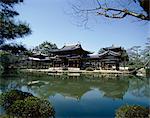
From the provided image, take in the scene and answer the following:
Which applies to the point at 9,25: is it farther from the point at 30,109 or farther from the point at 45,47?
the point at 45,47

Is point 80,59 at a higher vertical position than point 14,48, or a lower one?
higher

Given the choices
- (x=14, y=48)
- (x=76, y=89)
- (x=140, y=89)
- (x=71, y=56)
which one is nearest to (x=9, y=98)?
(x=14, y=48)

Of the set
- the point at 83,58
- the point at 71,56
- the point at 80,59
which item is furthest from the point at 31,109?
the point at 71,56

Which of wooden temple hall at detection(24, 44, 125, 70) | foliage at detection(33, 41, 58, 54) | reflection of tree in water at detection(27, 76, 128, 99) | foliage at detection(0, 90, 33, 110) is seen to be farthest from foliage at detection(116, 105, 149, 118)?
foliage at detection(33, 41, 58, 54)

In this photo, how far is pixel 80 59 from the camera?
45469 mm

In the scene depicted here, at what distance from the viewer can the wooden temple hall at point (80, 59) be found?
145 ft

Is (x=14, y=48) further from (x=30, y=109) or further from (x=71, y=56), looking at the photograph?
(x=71, y=56)

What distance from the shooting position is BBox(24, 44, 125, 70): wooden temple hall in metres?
44.2

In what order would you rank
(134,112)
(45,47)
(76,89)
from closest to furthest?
(134,112), (76,89), (45,47)

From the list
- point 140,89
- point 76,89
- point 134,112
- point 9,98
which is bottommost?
point 140,89

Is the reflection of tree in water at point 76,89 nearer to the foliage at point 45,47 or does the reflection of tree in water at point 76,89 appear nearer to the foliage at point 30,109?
the foliage at point 30,109

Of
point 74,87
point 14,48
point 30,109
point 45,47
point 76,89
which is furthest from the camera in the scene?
point 45,47

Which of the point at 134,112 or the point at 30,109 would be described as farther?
the point at 30,109

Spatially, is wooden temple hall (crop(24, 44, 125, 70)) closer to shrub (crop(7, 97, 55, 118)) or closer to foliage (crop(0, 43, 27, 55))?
foliage (crop(0, 43, 27, 55))
